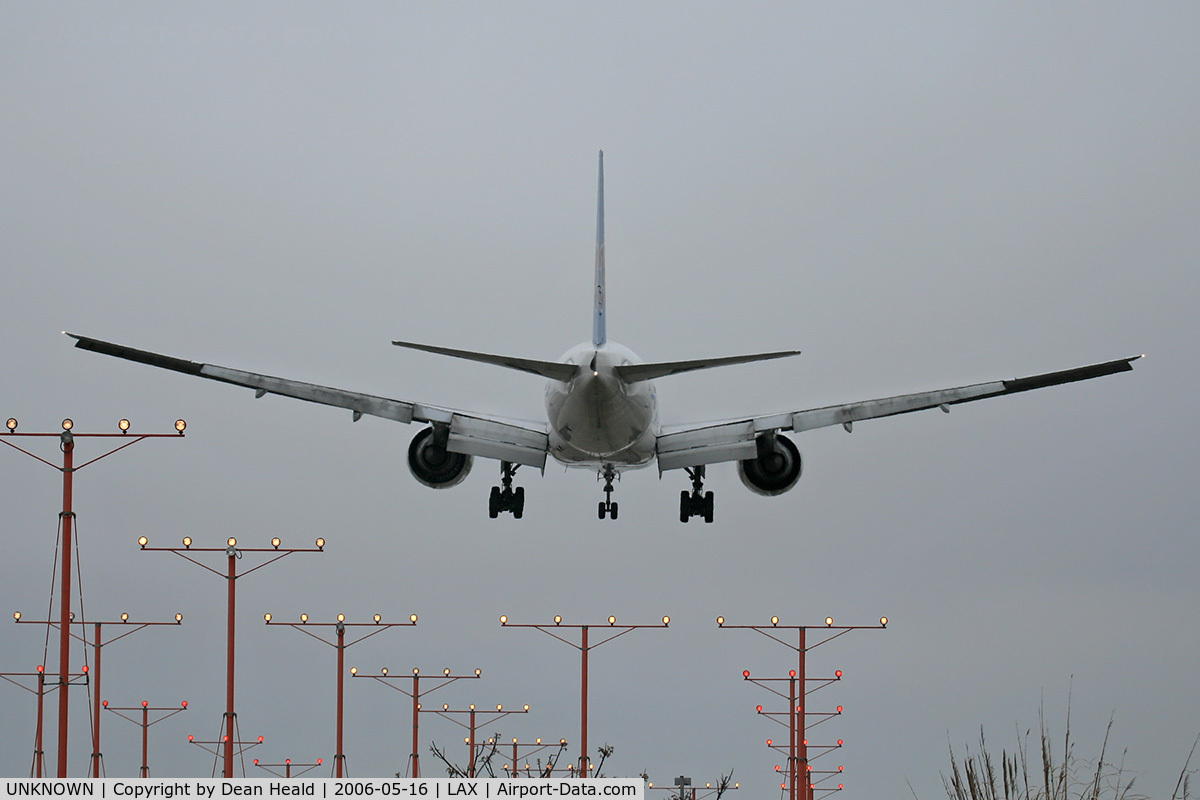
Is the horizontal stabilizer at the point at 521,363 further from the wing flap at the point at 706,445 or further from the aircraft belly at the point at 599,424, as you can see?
the wing flap at the point at 706,445

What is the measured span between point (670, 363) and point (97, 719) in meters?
28.1

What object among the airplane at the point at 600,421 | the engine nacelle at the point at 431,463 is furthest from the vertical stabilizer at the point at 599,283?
the engine nacelle at the point at 431,463

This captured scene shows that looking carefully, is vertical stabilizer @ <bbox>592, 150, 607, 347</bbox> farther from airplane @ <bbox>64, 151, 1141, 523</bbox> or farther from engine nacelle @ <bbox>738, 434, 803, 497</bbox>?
engine nacelle @ <bbox>738, 434, 803, 497</bbox>

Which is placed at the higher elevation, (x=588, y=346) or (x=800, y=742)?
(x=588, y=346)

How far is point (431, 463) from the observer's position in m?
42.7

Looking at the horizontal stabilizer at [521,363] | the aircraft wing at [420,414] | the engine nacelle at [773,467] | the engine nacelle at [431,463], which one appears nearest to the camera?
the horizontal stabilizer at [521,363]

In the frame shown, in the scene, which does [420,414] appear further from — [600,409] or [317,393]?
[600,409]

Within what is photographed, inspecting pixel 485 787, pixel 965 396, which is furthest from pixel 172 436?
pixel 965 396

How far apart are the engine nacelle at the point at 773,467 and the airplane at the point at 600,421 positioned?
0.03 m

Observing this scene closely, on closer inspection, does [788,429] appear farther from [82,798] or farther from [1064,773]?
[1064,773]

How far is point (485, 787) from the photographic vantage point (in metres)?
28.4

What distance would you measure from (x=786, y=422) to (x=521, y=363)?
9.30 meters

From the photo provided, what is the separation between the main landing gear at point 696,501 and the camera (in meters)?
47.3

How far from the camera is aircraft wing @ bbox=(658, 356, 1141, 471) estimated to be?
130 ft
